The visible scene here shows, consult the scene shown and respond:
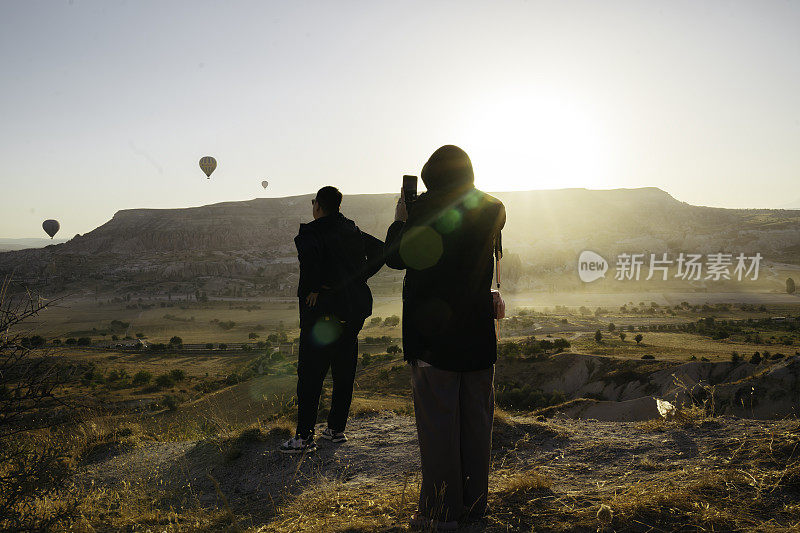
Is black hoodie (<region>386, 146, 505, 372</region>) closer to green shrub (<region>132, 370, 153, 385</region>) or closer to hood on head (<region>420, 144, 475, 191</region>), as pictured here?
hood on head (<region>420, 144, 475, 191</region>)

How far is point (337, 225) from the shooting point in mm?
4520

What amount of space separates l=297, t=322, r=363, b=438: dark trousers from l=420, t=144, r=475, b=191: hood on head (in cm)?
217

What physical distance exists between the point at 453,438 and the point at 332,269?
2215mm

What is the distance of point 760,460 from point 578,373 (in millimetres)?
15933

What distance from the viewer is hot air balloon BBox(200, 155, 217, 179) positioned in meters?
57.2

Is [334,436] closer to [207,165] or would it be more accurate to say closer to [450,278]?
[450,278]

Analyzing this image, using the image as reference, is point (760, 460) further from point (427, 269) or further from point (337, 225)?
point (337, 225)

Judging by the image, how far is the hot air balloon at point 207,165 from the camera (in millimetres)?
57188

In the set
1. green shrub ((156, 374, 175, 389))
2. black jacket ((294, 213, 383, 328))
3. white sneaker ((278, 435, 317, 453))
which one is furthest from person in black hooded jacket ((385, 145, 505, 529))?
green shrub ((156, 374, 175, 389))

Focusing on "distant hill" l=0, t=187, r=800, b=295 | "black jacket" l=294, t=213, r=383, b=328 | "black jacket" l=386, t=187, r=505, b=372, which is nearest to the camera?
"black jacket" l=386, t=187, r=505, b=372

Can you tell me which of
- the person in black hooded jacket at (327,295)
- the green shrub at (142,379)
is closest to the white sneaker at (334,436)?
the person in black hooded jacket at (327,295)

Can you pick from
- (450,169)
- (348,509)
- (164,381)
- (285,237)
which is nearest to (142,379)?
(164,381)

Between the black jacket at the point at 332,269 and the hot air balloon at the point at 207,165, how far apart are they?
58181 millimetres

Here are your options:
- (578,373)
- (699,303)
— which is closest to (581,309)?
(699,303)
